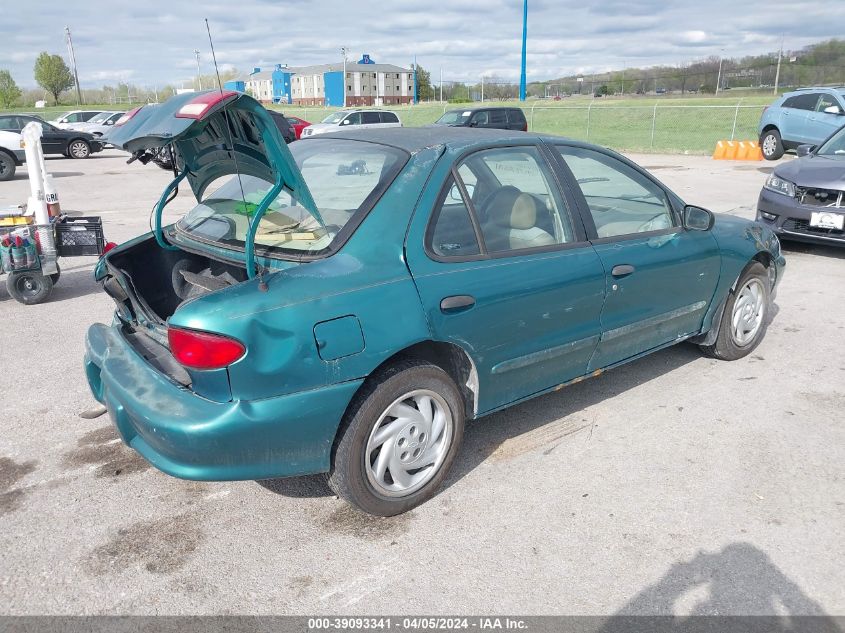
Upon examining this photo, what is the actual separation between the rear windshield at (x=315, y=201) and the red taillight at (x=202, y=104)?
0.34 metres

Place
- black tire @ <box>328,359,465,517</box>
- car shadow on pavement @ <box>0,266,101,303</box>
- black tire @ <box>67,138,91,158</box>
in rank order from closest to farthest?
1. black tire @ <box>328,359,465,517</box>
2. car shadow on pavement @ <box>0,266,101,303</box>
3. black tire @ <box>67,138,91,158</box>

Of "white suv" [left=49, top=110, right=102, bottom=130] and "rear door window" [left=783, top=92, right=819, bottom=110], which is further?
"white suv" [left=49, top=110, right=102, bottom=130]

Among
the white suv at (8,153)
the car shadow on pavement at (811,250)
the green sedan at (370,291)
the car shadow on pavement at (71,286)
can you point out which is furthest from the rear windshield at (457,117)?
the green sedan at (370,291)

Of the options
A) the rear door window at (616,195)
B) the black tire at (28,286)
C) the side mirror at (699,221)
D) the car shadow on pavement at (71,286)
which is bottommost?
the car shadow on pavement at (71,286)

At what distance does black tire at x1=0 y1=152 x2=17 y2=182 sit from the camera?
17.7 m

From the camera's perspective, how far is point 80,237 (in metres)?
6.27

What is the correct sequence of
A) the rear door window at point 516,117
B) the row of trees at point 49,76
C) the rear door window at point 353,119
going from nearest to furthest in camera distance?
the rear door window at point 516,117
the rear door window at point 353,119
the row of trees at point 49,76

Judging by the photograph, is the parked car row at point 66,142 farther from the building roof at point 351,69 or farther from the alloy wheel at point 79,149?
the building roof at point 351,69

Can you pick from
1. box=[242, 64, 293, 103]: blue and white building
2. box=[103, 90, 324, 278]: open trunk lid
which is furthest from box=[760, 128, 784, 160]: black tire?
box=[242, 64, 293, 103]: blue and white building

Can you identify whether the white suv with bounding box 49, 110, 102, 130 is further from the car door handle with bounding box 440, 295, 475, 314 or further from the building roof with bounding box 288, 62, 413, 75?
Result: the building roof with bounding box 288, 62, 413, 75

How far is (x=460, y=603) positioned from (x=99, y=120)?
32789 mm

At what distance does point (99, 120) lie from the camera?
30453 millimetres

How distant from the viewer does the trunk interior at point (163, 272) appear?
3.48m

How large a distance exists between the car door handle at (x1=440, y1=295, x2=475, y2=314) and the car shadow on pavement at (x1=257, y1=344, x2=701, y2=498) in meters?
0.90
